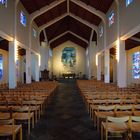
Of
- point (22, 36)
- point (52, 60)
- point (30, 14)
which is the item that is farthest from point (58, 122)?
point (52, 60)

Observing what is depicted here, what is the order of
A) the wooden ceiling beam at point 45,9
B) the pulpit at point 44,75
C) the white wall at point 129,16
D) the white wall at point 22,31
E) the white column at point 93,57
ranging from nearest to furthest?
the white wall at point 129,16
the white wall at point 22,31
the wooden ceiling beam at point 45,9
the pulpit at point 44,75
the white column at point 93,57

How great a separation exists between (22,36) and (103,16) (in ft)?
20.7

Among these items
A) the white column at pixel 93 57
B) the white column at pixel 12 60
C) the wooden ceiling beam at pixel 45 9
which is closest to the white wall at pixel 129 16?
the wooden ceiling beam at pixel 45 9

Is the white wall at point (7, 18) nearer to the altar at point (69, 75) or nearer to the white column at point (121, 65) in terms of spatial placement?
the white column at point (121, 65)

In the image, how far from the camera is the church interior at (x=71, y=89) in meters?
5.32

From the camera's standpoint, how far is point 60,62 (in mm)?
34906

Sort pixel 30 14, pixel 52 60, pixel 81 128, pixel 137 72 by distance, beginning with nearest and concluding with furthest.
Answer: pixel 81 128
pixel 30 14
pixel 137 72
pixel 52 60

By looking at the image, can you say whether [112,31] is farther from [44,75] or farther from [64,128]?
[44,75]

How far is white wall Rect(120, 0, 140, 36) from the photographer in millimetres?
9539

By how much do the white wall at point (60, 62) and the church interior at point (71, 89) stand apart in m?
3.16

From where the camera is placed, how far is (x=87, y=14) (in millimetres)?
18453

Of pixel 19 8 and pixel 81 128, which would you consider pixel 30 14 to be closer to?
pixel 19 8

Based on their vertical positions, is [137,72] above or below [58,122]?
above

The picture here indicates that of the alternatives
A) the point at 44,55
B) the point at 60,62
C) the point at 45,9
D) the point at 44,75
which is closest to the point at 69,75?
the point at 60,62
